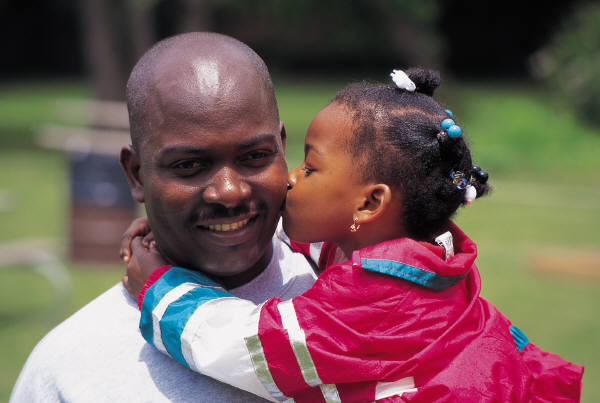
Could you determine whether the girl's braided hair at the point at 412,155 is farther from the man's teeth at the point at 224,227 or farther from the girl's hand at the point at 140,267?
the girl's hand at the point at 140,267

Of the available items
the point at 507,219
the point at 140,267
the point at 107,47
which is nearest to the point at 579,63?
the point at 507,219

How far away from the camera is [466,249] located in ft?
6.98

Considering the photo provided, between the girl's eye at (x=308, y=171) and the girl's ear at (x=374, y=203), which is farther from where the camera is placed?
the girl's eye at (x=308, y=171)

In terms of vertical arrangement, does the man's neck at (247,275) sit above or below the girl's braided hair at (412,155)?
Result: below

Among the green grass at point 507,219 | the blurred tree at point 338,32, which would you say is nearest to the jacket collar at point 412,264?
the green grass at point 507,219

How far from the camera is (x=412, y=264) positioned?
6.41ft

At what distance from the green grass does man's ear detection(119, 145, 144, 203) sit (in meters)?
2.17

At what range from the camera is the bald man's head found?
183cm

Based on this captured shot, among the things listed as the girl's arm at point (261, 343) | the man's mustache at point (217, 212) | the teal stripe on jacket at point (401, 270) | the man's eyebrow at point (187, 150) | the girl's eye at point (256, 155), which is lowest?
the girl's arm at point (261, 343)

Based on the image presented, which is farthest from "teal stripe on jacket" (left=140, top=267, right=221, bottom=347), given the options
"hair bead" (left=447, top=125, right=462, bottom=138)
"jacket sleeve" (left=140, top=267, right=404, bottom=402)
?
"hair bead" (left=447, top=125, right=462, bottom=138)

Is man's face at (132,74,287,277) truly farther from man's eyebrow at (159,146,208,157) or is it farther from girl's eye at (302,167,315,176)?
girl's eye at (302,167,315,176)

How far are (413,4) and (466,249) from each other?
58.8ft

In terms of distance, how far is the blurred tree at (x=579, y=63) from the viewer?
16469mm

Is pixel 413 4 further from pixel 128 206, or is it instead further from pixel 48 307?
pixel 48 307
